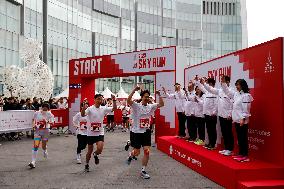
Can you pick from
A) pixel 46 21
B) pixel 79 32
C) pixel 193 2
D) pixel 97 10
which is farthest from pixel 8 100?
pixel 193 2

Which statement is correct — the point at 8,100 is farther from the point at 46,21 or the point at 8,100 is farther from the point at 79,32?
the point at 79,32

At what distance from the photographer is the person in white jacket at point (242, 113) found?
8477mm

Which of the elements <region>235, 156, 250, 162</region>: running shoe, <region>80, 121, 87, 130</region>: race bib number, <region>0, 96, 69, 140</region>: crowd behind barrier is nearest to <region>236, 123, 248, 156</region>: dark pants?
<region>235, 156, 250, 162</region>: running shoe

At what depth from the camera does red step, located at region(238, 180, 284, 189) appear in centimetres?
697

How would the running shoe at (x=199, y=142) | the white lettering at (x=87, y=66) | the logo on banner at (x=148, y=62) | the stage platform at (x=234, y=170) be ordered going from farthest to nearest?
1. the white lettering at (x=87, y=66)
2. the logo on banner at (x=148, y=62)
3. the running shoe at (x=199, y=142)
4. the stage platform at (x=234, y=170)

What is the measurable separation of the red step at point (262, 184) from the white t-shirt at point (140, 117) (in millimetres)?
3010

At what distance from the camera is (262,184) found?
23.3 ft

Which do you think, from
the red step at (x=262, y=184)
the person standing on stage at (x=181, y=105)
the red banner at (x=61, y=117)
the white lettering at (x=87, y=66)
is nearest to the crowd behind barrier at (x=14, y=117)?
the red banner at (x=61, y=117)

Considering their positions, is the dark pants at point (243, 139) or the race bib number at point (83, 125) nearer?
the dark pants at point (243, 139)

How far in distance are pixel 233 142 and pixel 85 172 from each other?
3871 mm

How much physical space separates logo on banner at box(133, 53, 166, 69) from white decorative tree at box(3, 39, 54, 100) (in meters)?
17.4

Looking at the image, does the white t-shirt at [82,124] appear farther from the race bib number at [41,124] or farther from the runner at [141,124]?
the runner at [141,124]

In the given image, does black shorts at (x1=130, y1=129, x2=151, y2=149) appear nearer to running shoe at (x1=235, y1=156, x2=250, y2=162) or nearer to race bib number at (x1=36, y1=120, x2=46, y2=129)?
running shoe at (x1=235, y1=156, x2=250, y2=162)

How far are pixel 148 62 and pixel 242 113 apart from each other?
8663mm
